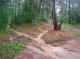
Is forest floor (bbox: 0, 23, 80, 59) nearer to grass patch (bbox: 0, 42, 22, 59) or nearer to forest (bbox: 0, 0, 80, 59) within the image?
forest (bbox: 0, 0, 80, 59)

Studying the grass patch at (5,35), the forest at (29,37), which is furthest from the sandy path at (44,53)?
the grass patch at (5,35)

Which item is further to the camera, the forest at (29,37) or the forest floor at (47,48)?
the forest at (29,37)

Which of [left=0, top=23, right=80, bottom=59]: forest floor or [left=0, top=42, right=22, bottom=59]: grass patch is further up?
[left=0, top=42, right=22, bottom=59]: grass patch

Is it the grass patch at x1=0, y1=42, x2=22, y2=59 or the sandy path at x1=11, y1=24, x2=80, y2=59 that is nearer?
the grass patch at x1=0, y1=42, x2=22, y2=59

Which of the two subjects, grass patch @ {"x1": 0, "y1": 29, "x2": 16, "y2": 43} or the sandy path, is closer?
the sandy path

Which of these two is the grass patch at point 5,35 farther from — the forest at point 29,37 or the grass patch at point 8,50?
the grass patch at point 8,50

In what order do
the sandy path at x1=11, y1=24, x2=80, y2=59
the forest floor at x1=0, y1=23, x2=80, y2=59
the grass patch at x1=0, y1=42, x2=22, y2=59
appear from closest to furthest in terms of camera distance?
the grass patch at x1=0, y1=42, x2=22, y2=59
the sandy path at x1=11, y1=24, x2=80, y2=59
the forest floor at x1=0, y1=23, x2=80, y2=59

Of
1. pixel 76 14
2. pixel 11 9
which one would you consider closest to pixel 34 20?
pixel 11 9

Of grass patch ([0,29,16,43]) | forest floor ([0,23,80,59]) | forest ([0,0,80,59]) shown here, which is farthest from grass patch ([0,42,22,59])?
grass patch ([0,29,16,43])

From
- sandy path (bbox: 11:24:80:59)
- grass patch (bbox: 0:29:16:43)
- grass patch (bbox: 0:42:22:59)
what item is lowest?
sandy path (bbox: 11:24:80:59)

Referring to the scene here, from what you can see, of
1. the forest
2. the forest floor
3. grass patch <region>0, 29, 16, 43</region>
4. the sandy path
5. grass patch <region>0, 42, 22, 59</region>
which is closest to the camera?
grass patch <region>0, 42, 22, 59</region>

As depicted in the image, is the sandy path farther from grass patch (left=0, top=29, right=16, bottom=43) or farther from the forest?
grass patch (left=0, top=29, right=16, bottom=43)

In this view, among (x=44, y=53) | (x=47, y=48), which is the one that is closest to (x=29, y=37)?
(x=47, y=48)

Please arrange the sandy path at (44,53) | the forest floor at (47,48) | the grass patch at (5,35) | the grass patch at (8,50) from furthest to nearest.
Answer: the grass patch at (5,35), the forest floor at (47,48), the sandy path at (44,53), the grass patch at (8,50)
